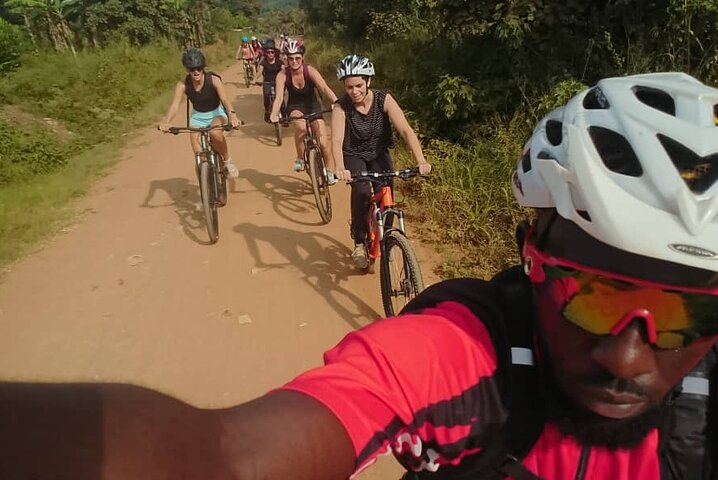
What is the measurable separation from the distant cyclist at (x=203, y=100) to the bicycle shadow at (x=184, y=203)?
86 cm

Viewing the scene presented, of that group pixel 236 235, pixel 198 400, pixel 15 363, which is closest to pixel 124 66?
pixel 236 235

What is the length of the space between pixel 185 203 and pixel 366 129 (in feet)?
12.1

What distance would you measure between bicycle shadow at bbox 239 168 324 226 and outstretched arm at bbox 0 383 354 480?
497 centimetres

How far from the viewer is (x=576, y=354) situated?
3.63ft

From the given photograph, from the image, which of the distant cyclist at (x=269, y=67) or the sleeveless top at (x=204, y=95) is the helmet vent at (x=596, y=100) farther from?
the distant cyclist at (x=269, y=67)

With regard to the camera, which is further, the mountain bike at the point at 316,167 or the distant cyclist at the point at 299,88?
the distant cyclist at the point at 299,88

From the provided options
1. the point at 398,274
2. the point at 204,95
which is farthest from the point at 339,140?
the point at 204,95

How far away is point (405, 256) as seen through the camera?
3.66 m

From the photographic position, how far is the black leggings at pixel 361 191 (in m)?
4.21

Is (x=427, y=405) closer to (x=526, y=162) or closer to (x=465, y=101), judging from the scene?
(x=526, y=162)

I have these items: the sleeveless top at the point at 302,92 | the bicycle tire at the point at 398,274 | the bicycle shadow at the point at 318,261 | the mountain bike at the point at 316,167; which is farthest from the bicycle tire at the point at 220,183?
the bicycle tire at the point at 398,274

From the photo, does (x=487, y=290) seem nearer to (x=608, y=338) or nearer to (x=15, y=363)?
(x=608, y=338)

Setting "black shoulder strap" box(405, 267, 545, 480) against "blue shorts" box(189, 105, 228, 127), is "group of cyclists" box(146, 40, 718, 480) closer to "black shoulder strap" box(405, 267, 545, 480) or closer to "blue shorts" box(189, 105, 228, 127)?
"black shoulder strap" box(405, 267, 545, 480)

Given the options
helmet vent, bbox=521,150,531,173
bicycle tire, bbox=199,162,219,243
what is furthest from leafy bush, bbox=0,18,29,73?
helmet vent, bbox=521,150,531,173
